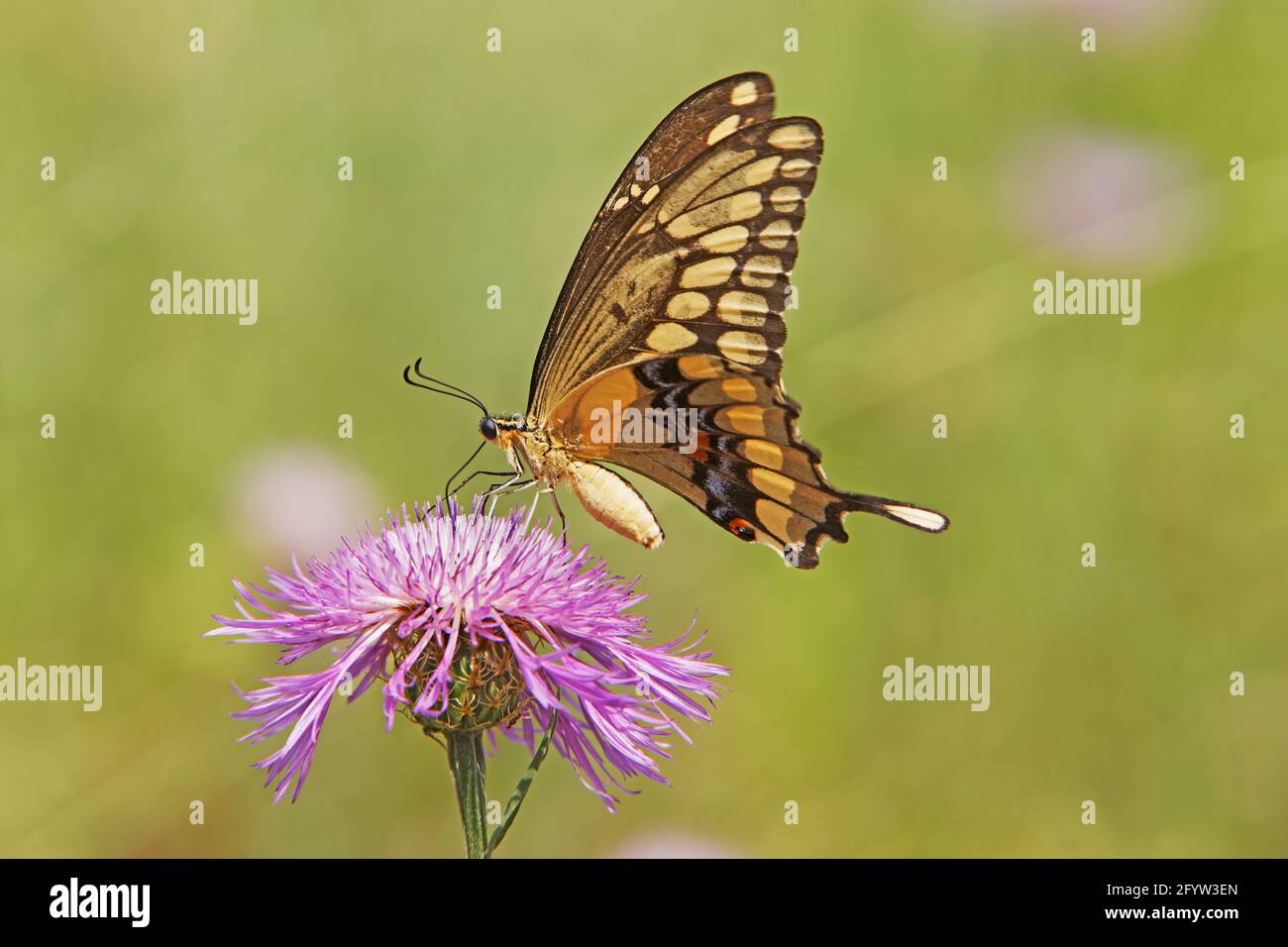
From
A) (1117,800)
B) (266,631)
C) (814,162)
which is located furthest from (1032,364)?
(266,631)

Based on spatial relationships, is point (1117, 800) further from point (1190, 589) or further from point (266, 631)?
point (266, 631)

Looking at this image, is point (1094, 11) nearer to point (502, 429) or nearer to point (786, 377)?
point (786, 377)

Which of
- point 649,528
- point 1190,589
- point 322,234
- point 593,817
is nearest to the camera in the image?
point 649,528

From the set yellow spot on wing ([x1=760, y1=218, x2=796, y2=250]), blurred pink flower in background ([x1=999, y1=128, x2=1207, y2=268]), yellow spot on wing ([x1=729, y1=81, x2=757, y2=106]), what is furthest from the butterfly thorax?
blurred pink flower in background ([x1=999, y1=128, x2=1207, y2=268])

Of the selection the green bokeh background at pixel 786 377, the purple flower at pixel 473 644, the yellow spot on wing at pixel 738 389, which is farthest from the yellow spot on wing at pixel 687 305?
the green bokeh background at pixel 786 377

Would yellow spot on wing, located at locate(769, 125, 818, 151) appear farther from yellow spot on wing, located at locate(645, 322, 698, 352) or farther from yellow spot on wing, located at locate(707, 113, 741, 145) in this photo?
yellow spot on wing, located at locate(645, 322, 698, 352)

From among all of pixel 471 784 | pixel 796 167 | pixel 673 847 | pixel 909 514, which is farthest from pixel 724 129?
pixel 673 847
